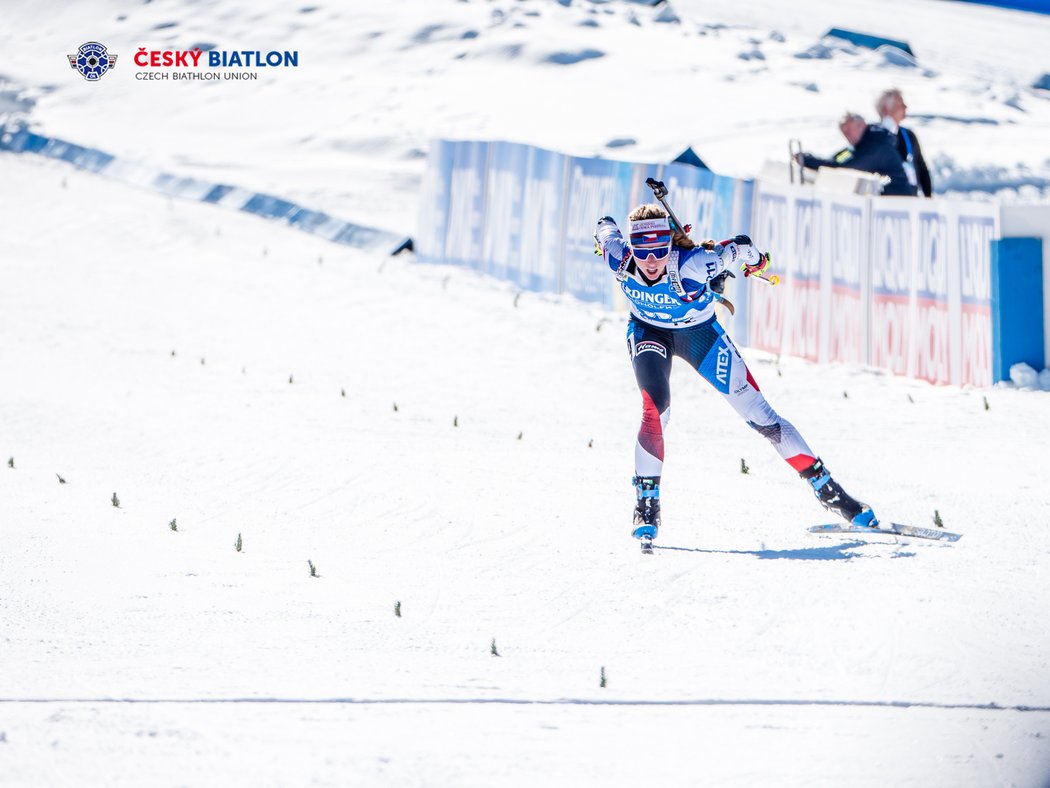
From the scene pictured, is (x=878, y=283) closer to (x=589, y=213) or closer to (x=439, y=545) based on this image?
(x=589, y=213)

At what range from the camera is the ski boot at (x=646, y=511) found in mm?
8273

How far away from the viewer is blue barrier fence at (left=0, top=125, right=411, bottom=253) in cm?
1819

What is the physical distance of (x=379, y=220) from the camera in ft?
64.7

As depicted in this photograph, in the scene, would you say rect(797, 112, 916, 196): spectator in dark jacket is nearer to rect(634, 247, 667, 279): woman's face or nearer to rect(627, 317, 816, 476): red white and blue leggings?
rect(627, 317, 816, 476): red white and blue leggings

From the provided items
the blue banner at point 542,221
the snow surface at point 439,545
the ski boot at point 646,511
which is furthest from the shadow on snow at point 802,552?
the blue banner at point 542,221

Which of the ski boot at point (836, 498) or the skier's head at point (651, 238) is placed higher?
the skier's head at point (651, 238)

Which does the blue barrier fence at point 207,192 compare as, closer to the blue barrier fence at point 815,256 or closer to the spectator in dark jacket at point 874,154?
the blue barrier fence at point 815,256

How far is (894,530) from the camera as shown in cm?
835

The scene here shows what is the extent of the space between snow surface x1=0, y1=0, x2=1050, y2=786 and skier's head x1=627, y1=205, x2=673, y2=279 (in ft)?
5.46

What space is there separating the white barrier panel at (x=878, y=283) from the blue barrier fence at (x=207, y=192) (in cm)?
599

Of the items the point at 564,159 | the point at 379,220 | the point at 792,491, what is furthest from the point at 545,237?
the point at 792,491

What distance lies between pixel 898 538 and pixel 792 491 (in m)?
1.42

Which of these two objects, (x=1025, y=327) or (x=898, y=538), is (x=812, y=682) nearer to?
(x=898, y=538)

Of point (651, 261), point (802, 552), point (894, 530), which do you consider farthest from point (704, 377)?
point (894, 530)
